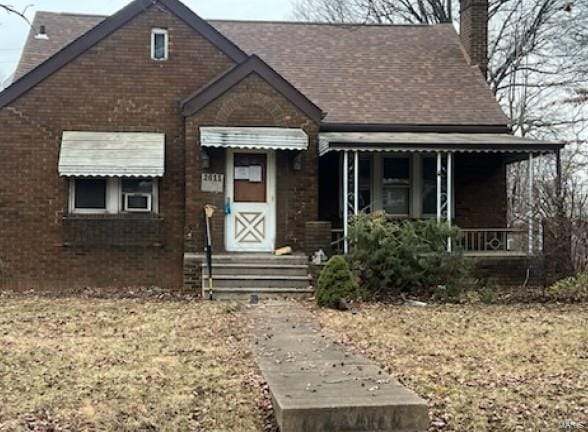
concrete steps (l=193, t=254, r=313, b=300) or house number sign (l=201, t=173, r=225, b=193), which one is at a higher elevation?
house number sign (l=201, t=173, r=225, b=193)

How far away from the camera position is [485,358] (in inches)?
332

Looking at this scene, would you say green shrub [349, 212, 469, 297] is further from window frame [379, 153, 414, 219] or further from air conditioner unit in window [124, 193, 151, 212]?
air conditioner unit in window [124, 193, 151, 212]

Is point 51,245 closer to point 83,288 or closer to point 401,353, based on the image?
point 83,288

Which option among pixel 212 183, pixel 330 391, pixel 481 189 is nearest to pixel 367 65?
pixel 481 189

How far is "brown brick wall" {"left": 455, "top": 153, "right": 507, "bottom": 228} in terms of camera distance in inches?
718

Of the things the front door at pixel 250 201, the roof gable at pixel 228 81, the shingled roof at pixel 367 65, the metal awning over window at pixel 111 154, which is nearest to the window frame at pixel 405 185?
the shingled roof at pixel 367 65

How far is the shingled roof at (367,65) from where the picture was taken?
59.1 ft

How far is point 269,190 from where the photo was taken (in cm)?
1614

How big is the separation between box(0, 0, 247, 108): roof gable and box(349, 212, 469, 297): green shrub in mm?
5316

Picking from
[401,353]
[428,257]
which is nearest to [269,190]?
[428,257]

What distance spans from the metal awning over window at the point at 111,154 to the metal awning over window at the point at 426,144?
137 inches

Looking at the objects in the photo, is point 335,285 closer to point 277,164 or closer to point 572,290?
point 277,164

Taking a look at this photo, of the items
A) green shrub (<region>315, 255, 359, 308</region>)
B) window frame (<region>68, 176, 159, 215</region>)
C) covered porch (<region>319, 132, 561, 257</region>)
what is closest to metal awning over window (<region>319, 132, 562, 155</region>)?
covered porch (<region>319, 132, 561, 257</region>)

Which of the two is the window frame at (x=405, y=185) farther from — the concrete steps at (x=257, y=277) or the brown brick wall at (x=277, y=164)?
the concrete steps at (x=257, y=277)
